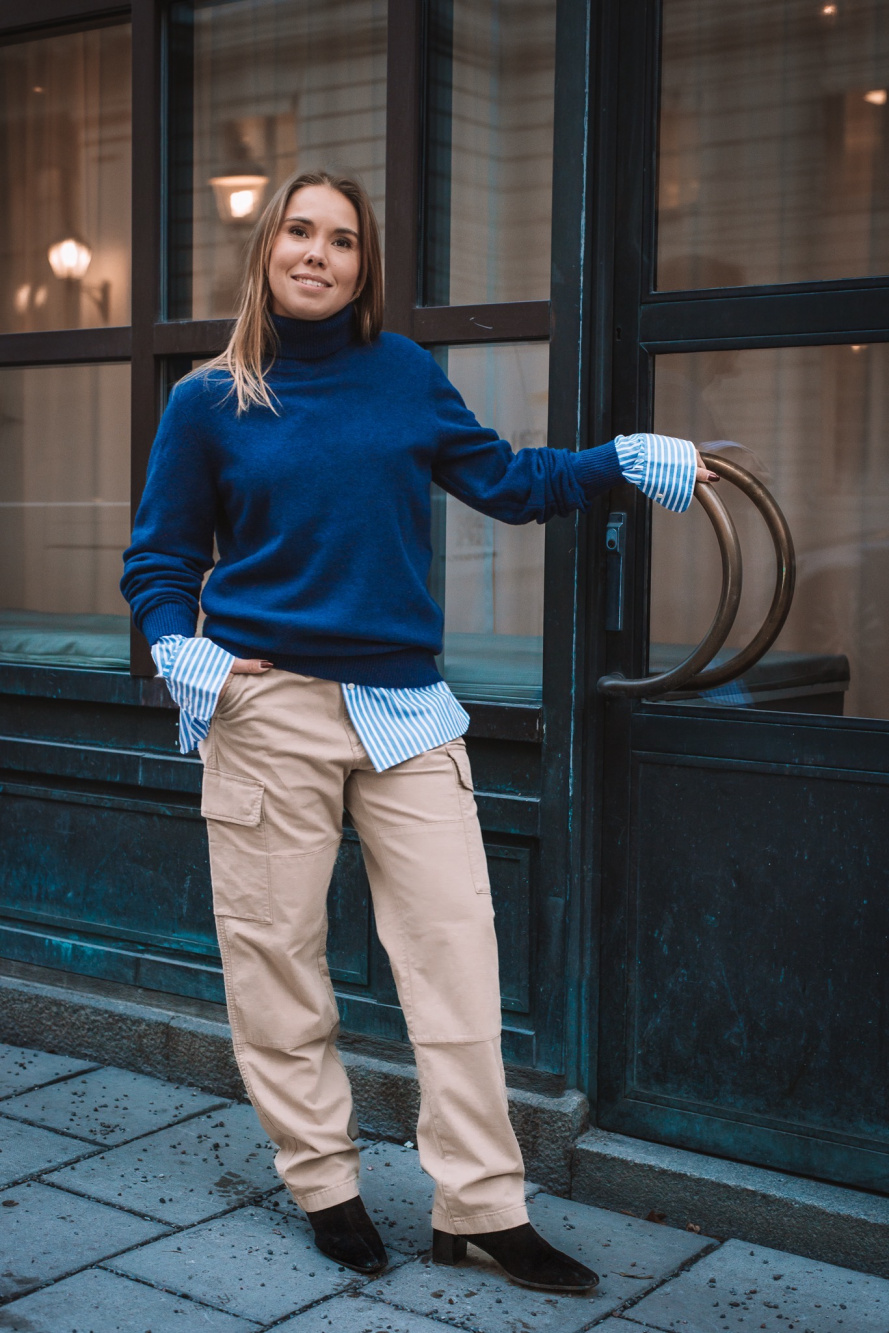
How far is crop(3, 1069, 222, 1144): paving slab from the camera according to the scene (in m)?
3.41

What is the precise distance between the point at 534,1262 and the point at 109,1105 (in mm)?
1338

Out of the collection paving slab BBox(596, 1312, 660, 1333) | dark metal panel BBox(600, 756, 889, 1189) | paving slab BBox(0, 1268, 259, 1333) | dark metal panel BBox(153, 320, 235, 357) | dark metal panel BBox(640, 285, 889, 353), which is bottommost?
paving slab BBox(0, 1268, 259, 1333)

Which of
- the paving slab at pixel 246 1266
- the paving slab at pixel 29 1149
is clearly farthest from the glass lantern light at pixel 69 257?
the paving slab at pixel 246 1266

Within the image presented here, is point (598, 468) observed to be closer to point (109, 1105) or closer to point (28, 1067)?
point (109, 1105)

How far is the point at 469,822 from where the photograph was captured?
107 inches

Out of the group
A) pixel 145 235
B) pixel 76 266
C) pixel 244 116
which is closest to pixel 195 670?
pixel 145 235

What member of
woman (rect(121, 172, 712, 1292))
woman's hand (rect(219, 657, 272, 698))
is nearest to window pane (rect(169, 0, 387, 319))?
woman (rect(121, 172, 712, 1292))

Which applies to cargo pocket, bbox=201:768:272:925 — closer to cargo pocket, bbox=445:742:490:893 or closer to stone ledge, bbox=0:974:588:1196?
cargo pocket, bbox=445:742:490:893

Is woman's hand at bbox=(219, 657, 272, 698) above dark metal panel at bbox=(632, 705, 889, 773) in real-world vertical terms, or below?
above

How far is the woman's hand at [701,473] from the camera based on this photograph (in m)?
2.70

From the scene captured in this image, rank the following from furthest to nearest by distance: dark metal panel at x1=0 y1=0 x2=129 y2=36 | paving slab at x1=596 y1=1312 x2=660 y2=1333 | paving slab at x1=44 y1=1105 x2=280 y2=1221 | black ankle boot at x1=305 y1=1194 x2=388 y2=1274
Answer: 1. dark metal panel at x1=0 y1=0 x2=129 y2=36
2. paving slab at x1=44 y1=1105 x2=280 y2=1221
3. black ankle boot at x1=305 y1=1194 x2=388 y2=1274
4. paving slab at x1=596 y1=1312 x2=660 y2=1333

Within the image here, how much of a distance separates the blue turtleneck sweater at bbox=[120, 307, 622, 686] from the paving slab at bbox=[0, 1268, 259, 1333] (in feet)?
3.74

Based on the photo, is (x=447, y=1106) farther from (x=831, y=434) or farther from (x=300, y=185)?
(x=300, y=185)

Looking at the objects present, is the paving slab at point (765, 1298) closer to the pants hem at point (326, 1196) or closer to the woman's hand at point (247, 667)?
the pants hem at point (326, 1196)
